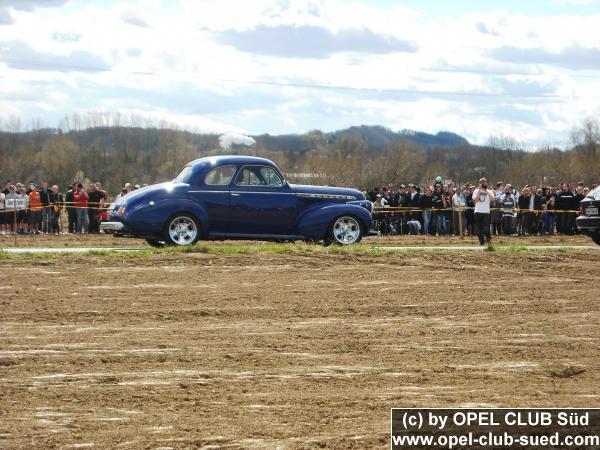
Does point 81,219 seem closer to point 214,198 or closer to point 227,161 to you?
point 227,161

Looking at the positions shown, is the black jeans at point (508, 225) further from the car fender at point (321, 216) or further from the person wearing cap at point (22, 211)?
the person wearing cap at point (22, 211)

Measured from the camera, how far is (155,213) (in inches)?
847

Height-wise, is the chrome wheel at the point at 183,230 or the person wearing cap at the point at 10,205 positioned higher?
the person wearing cap at the point at 10,205

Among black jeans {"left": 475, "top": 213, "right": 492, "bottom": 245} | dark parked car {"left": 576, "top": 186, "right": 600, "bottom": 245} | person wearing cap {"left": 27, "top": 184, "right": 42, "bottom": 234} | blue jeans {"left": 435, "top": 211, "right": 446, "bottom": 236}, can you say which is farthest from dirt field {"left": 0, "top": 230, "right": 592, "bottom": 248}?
dark parked car {"left": 576, "top": 186, "right": 600, "bottom": 245}

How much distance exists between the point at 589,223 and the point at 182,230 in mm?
9971

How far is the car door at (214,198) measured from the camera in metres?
21.9

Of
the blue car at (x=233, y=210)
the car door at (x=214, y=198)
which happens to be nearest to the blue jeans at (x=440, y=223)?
the blue car at (x=233, y=210)

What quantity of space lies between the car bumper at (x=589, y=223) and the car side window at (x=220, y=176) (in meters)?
8.82

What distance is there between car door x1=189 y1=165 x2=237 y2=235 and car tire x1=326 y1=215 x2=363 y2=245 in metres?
2.37

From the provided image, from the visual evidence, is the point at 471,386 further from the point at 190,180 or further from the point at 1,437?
the point at 190,180

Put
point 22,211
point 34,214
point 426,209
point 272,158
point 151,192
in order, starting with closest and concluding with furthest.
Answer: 1. point 151,192
2. point 22,211
3. point 34,214
4. point 426,209
5. point 272,158

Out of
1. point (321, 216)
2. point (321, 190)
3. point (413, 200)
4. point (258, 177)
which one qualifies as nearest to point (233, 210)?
point (258, 177)

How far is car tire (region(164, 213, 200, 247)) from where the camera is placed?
71.1 ft

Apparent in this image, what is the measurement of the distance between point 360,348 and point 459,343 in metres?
1.15
